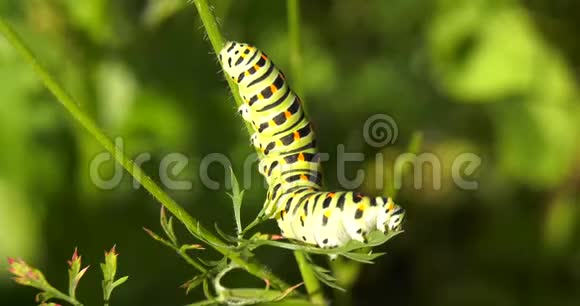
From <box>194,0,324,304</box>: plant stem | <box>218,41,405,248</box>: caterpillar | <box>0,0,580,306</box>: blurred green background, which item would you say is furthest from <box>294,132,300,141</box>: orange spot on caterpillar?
<box>0,0,580,306</box>: blurred green background

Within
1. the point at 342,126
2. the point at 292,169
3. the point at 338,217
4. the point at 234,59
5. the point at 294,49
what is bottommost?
the point at 338,217

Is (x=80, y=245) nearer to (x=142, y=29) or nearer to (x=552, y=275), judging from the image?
(x=142, y=29)

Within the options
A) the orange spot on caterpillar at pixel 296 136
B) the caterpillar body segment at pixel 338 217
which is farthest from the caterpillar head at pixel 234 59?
the caterpillar body segment at pixel 338 217

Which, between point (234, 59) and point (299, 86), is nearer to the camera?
point (234, 59)

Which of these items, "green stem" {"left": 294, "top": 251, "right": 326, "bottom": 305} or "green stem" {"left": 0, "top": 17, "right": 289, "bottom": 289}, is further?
"green stem" {"left": 294, "top": 251, "right": 326, "bottom": 305}

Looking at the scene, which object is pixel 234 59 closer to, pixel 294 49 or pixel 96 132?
pixel 96 132

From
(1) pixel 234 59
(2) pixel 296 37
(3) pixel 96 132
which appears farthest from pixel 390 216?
(2) pixel 296 37

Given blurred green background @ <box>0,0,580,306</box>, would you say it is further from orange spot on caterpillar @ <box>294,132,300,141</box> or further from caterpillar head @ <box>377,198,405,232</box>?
caterpillar head @ <box>377,198,405,232</box>

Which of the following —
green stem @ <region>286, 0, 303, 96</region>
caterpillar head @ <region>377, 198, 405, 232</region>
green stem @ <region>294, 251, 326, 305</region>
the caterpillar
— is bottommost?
green stem @ <region>294, 251, 326, 305</region>
